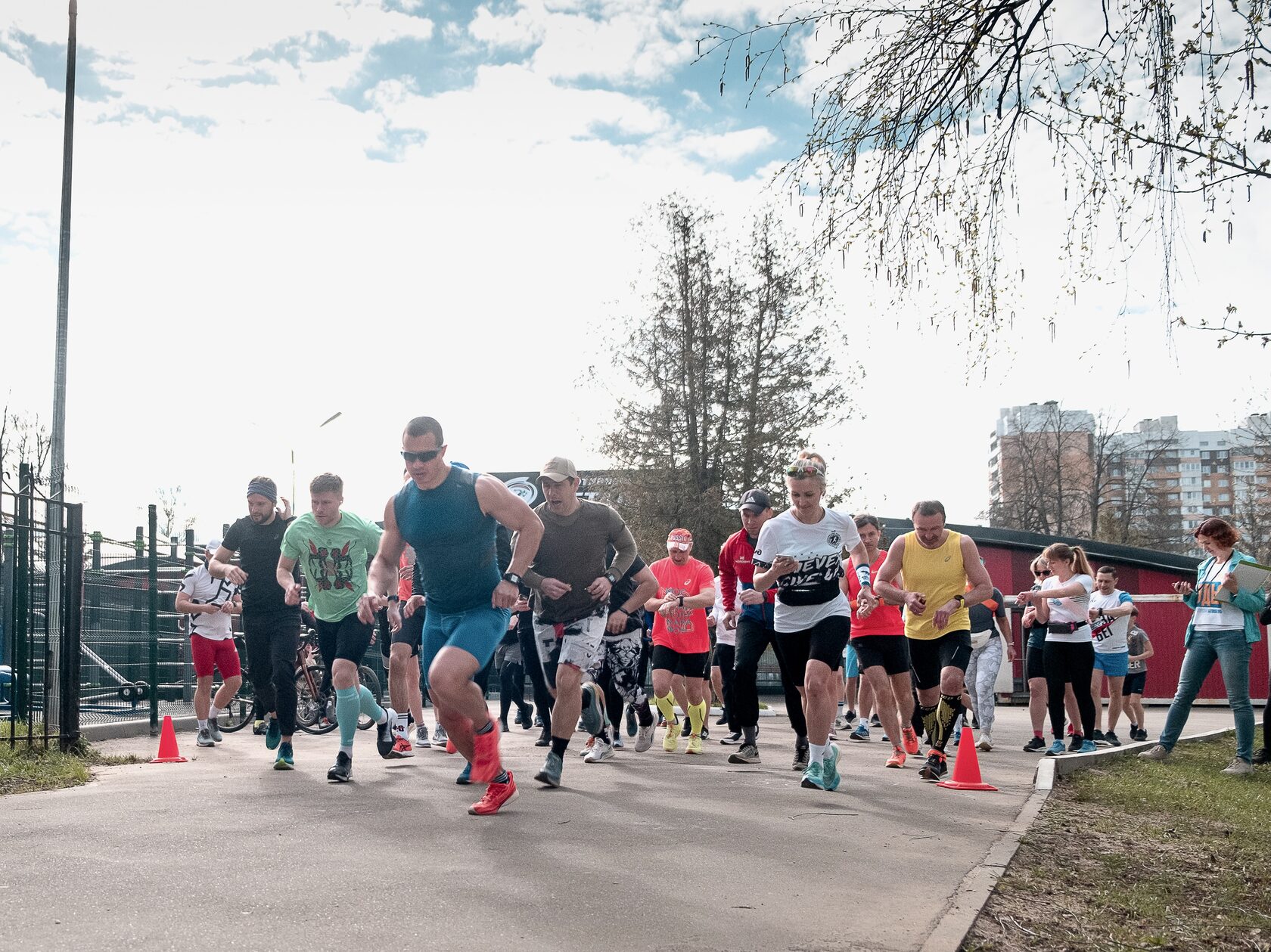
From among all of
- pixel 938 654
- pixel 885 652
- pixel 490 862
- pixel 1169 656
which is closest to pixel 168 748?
pixel 885 652

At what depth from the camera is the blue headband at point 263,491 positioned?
9961mm

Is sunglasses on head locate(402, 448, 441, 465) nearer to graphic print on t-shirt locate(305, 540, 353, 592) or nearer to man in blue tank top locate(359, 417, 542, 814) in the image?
man in blue tank top locate(359, 417, 542, 814)

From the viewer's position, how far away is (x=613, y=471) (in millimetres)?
38875

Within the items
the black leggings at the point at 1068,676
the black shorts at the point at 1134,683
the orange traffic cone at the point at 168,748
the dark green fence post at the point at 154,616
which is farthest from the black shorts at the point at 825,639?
the dark green fence post at the point at 154,616

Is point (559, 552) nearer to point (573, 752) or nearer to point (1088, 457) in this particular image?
point (573, 752)

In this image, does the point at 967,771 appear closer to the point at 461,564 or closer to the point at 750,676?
the point at 750,676

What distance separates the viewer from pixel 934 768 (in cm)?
910

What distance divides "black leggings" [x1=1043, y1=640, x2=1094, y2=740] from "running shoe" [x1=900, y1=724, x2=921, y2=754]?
131 cm

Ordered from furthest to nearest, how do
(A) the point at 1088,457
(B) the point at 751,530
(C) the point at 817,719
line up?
(A) the point at 1088,457, (B) the point at 751,530, (C) the point at 817,719

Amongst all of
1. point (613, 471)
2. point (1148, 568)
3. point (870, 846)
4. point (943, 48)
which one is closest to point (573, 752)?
point (870, 846)

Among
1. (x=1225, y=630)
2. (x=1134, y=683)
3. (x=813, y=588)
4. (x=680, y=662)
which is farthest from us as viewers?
(x=1134, y=683)

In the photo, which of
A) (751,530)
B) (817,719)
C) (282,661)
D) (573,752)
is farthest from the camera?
(573,752)

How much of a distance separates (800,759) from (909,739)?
1.05 metres

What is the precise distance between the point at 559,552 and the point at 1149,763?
5464 millimetres
